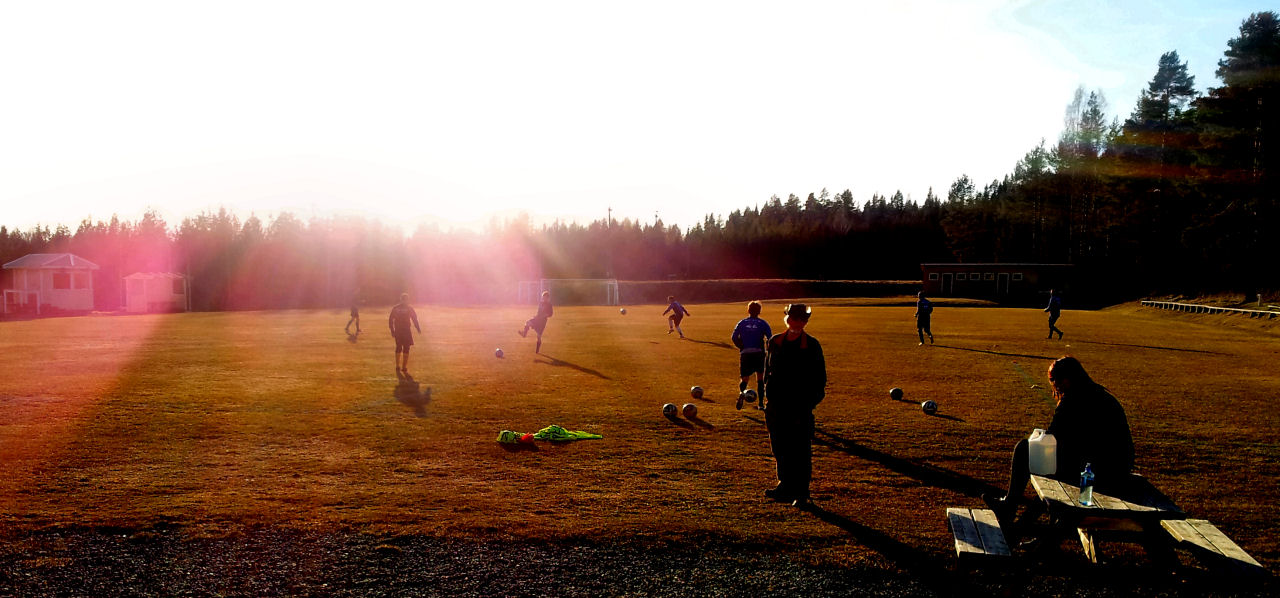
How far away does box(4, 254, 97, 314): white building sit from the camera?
6544cm

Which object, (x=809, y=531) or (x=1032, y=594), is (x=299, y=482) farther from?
(x=1032, y=594)

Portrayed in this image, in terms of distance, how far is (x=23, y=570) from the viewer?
682 centimetres

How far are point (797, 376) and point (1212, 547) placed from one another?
3782mm

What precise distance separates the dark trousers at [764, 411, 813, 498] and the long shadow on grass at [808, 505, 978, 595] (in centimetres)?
41

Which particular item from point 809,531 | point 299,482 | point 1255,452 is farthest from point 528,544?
point 1255,452

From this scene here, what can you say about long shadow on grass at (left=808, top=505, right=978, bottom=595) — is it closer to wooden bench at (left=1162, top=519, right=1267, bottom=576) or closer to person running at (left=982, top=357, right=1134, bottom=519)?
person running at (left=982, top=357, right=1134, bottom=519)

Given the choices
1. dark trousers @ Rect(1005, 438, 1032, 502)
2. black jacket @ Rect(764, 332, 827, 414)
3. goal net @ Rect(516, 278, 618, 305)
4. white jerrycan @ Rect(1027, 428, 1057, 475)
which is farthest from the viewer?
goal net @ Rect(516, 278, 618, 305)

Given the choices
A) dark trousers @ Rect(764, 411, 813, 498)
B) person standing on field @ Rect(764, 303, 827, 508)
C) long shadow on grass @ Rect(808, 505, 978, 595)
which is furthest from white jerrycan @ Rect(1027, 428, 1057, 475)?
dark trousers @ Rect(764, 411, 813, 498)

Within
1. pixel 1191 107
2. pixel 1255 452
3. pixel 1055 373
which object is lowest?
pixel 1255 452

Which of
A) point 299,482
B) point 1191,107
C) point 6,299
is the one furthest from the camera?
point 1191,107

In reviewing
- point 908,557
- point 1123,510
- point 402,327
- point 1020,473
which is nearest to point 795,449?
point 908,557

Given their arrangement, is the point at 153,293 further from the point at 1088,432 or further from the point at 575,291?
the point at 1088,432

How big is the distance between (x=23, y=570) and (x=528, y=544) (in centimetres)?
407

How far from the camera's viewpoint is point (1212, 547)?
19.4 ft
